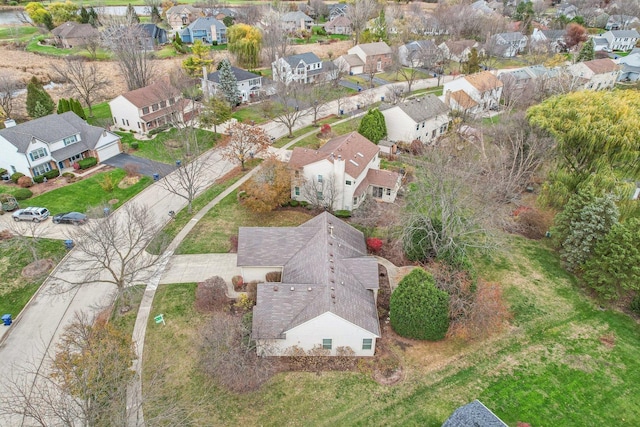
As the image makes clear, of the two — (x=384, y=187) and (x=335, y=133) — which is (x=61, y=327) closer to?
(x=384, y=187)

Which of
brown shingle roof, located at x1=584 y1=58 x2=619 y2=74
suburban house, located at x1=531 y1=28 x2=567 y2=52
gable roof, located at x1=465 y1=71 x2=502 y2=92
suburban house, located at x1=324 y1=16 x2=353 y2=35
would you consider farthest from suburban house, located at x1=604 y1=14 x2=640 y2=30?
gable roof, located at x1=465 y1=71 x2=502 y2=92

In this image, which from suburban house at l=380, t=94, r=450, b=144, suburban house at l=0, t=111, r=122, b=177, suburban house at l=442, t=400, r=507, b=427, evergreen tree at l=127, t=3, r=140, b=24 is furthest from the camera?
evergreen tree at l=127, t=3, r=140, b=24

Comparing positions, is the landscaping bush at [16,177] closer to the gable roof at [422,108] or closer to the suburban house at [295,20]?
the gable roof at [422,108]

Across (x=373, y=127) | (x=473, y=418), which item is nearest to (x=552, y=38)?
(x=373, y=127)

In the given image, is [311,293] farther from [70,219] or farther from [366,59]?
[366,59]

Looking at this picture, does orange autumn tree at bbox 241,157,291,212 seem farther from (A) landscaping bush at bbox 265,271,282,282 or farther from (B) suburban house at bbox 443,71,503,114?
(B) suburban house at bbox 443,71,503,114
